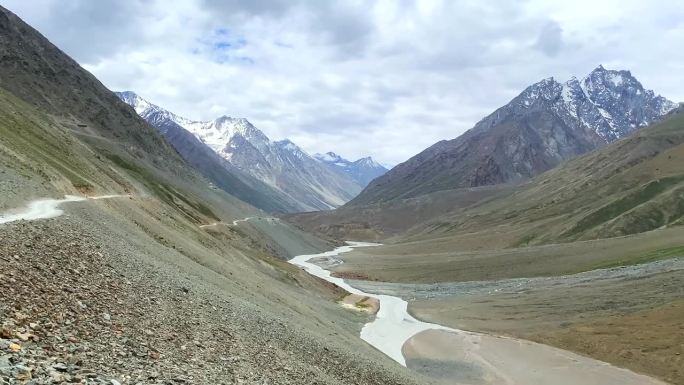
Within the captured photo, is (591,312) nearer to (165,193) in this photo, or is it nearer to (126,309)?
(126,309)

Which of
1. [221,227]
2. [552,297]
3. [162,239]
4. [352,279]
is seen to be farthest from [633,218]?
[162,239]

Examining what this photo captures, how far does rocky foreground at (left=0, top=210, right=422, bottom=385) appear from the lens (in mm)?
16828

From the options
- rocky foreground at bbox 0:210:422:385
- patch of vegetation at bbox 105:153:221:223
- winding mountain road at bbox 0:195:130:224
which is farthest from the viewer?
patch of vegetation at bbox 105:153:221:223

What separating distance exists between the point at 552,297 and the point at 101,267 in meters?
75.8

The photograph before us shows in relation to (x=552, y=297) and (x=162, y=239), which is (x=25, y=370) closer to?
(x=162, y=239)

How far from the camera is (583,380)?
52.8 meters

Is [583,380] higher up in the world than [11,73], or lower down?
lower down

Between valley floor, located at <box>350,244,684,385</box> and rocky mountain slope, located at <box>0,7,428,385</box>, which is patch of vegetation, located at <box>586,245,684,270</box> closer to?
valley floor, located at <box>350,244,684,385</box>

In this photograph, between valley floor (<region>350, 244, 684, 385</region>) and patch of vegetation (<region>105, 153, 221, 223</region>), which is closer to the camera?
valley floor (<region>350, 244, 684, 385</region>)

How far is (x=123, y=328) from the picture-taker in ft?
73.6

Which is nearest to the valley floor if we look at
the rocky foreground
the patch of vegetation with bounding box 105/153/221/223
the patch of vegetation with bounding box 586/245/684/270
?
the patch of vegetation with bounding box 586/245/684/270

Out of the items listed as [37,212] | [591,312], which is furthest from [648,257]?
[37,212]

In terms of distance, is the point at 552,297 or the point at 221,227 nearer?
the point at 552,297

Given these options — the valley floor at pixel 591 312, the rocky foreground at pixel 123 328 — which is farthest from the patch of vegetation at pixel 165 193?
the rocky foreground at pixel 123 328
